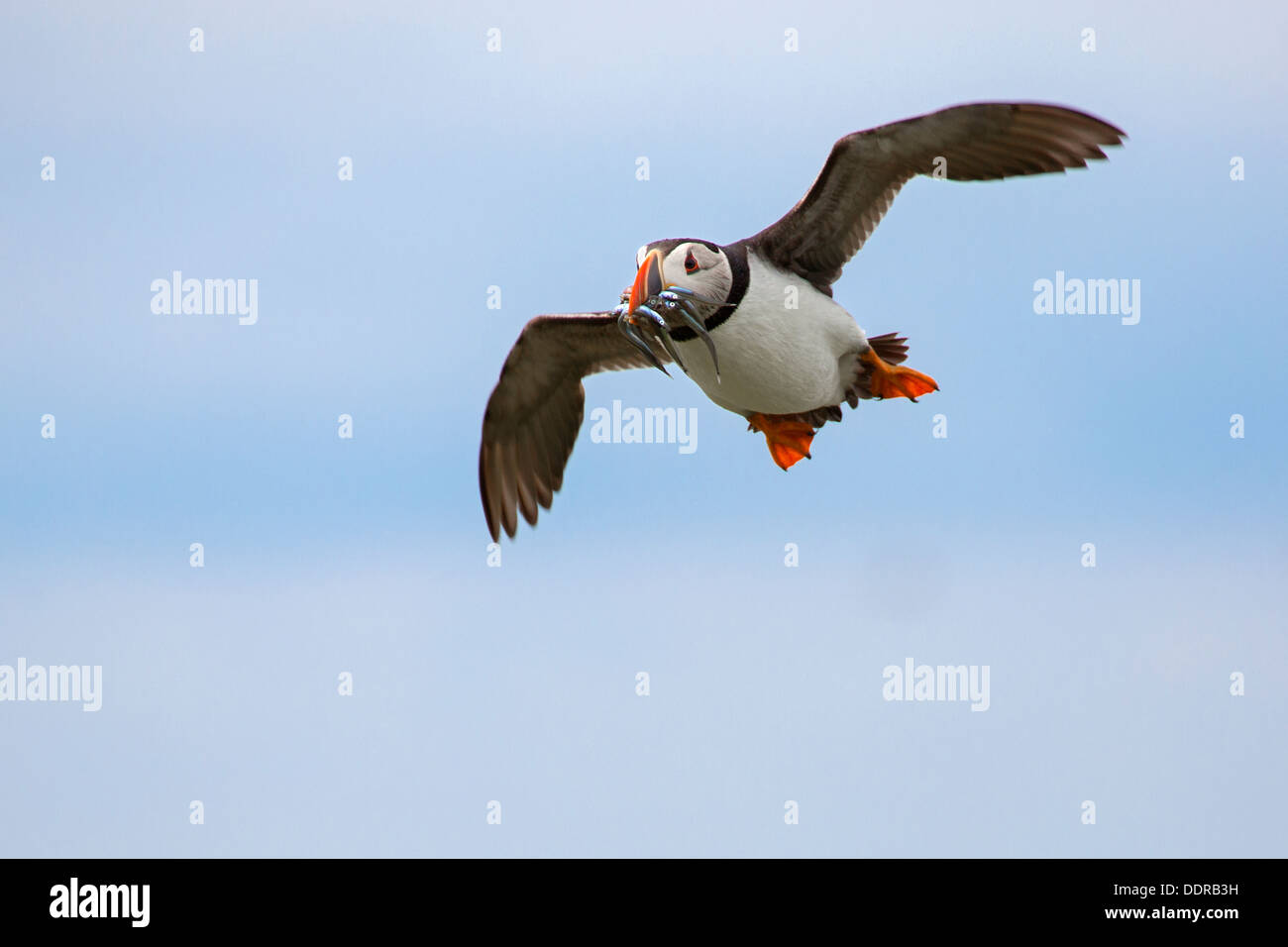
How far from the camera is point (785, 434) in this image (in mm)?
16500

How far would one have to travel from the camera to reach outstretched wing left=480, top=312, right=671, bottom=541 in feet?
58.1

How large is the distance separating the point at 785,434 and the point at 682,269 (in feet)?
9.53

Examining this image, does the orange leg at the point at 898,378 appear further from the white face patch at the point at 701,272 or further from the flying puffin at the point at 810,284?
the white face patch at the point at 701,272

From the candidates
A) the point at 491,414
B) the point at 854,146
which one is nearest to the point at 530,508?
the point at 491,414

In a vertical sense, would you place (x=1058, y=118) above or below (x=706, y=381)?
above

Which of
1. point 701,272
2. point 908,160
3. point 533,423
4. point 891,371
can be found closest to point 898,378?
point 891,371

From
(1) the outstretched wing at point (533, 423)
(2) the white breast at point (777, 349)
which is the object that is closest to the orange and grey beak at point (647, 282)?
(2) the white breast at point (777, 349)

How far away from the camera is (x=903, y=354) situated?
15.8m

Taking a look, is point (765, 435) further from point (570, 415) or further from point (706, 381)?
point (570, 415)

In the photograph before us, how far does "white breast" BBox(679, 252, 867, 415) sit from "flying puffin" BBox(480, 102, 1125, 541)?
0.04 feet

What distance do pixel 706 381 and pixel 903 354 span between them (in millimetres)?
2094

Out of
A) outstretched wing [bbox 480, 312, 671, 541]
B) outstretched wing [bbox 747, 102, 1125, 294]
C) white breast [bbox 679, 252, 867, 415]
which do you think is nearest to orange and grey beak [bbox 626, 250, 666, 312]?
white breast [bbox 679, 252, 867, 415]

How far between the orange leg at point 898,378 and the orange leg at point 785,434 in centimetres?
104

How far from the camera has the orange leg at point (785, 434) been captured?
16.4 metres
